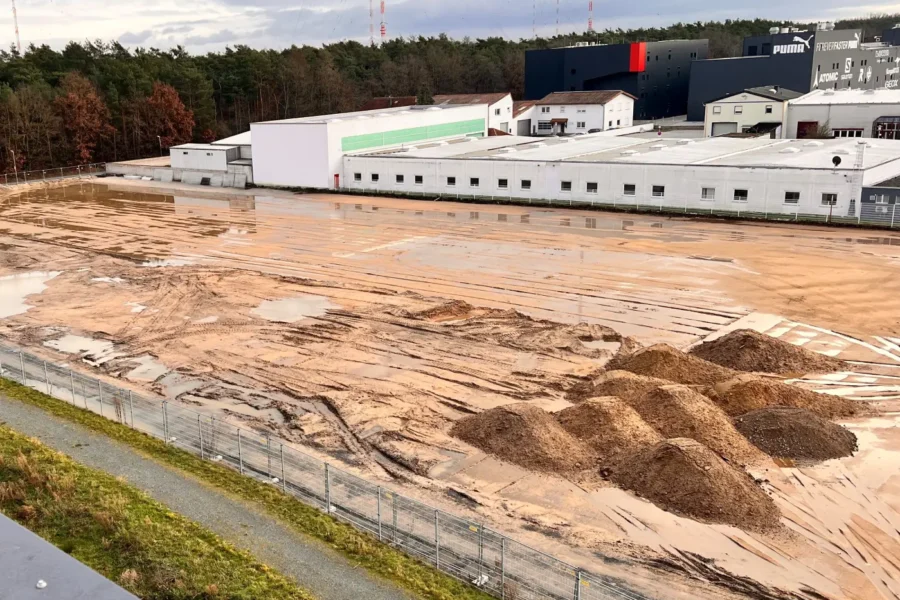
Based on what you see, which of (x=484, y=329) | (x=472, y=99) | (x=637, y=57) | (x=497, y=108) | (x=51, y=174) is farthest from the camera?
(x=637, y=57)

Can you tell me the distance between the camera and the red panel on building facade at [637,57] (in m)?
87.2

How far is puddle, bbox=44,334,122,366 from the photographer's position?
2262cm

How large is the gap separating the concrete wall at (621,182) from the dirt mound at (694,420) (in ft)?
84.0

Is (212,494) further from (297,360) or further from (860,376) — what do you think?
(860,376)

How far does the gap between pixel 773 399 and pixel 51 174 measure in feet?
211

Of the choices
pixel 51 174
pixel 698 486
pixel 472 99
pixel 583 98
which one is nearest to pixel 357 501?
pixel 698 486

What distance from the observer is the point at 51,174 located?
217 ft

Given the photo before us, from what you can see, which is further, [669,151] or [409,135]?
[409,135]

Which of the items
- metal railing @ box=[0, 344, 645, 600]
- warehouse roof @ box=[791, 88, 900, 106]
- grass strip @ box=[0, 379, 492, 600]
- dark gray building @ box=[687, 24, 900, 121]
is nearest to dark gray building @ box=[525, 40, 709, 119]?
dark gray building @ box=[687, 24, 900, 121]

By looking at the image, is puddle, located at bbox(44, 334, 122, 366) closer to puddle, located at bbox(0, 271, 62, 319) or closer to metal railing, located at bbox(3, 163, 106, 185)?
puddle, located at bbox(0, 271, 62, 319)

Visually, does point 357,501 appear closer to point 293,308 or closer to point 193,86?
point 293,308

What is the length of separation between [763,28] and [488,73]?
3470 inches

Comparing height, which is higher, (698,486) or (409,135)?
(409,135)

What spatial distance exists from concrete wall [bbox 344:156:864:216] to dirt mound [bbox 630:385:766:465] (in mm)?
25609
